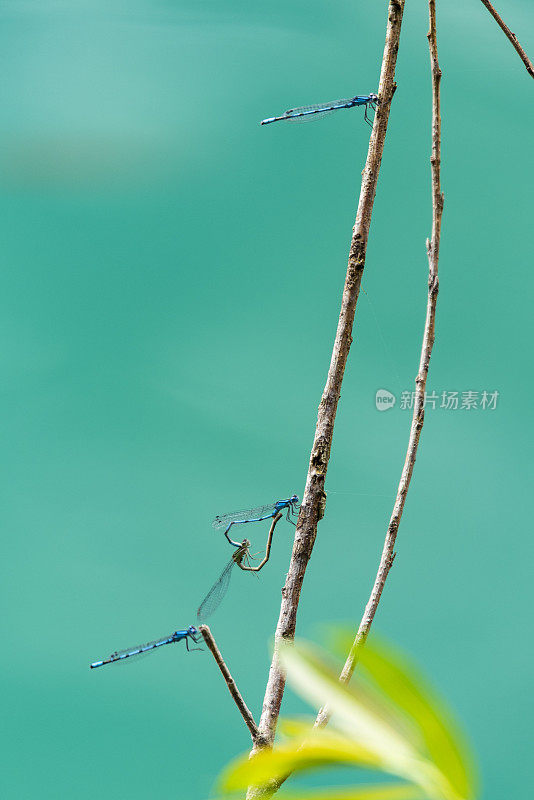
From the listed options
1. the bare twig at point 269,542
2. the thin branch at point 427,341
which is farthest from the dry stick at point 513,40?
the bare twig at point 269,542

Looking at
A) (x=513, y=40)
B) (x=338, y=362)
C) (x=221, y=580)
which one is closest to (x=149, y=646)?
(x=221, y=580)

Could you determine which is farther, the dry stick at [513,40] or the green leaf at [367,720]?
the dry stick at [513,40]

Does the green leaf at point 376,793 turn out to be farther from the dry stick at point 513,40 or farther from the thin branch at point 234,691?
the dry stick at point 513,40

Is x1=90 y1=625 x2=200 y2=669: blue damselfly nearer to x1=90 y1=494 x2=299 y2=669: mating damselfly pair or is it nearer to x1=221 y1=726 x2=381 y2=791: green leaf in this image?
x1=90 y1=494 x2=299 y2=669: mating damselfly pair

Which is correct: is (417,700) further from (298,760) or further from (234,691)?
(234,691)

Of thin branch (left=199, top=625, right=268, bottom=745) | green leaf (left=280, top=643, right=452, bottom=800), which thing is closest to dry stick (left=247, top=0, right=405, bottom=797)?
thin branch (left=199, top=625, right=268, bottom=745)

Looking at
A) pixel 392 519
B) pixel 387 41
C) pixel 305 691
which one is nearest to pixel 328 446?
pixel 392 519
